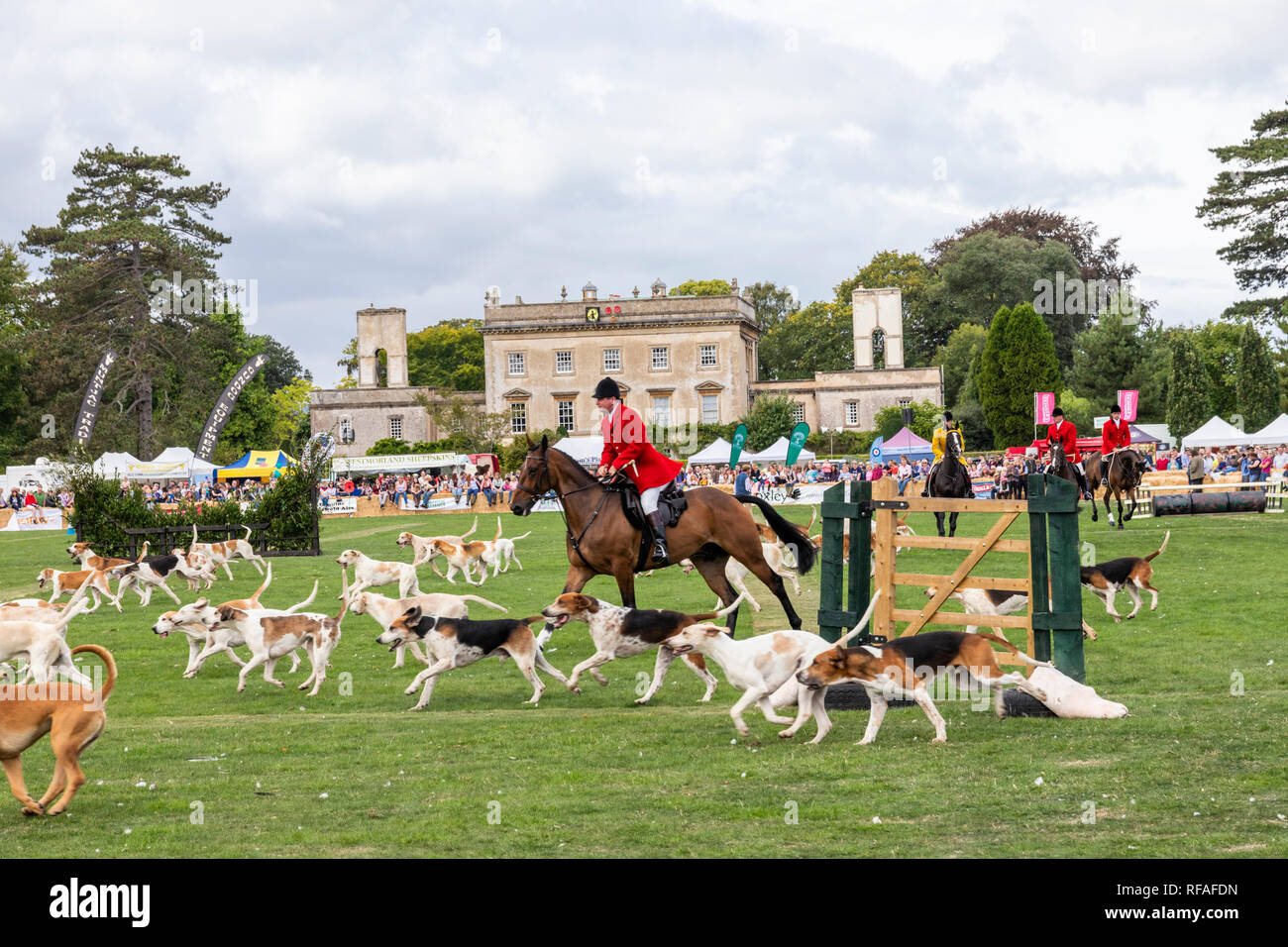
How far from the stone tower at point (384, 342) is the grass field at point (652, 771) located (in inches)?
2922

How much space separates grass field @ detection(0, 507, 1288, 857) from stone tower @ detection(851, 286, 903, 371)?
71.6 metres

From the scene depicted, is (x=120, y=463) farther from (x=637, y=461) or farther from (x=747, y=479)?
(x=637, y=461)

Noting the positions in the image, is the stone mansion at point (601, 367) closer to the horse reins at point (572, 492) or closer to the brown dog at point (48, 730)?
the horse reins at point (572, 492)

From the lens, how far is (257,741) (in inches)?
366

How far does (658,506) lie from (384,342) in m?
76.5

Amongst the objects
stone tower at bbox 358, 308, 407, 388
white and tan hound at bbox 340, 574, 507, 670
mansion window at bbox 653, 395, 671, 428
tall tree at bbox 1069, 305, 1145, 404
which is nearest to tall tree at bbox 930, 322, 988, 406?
tall tree at bbox 1069, 305, 1145, 404

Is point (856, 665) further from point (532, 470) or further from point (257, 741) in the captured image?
point (532, 470)

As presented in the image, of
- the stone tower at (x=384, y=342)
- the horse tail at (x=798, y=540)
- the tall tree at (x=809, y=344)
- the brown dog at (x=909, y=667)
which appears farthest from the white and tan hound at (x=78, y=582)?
the tall tree at (x=809, y=344)

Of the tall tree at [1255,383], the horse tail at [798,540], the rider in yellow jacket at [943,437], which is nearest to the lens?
the horse tail at [798,540]

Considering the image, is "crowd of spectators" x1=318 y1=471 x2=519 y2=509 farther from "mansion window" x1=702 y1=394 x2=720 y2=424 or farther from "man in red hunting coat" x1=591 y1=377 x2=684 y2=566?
"man in red hunting coat" x1=591 y1=377 x2=684 y2=566

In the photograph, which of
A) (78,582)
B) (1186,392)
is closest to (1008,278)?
(1186,392)

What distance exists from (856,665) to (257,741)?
4406 millimetres

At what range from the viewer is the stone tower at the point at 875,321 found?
83.8 m

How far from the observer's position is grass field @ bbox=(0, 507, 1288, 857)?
6.18 meters
